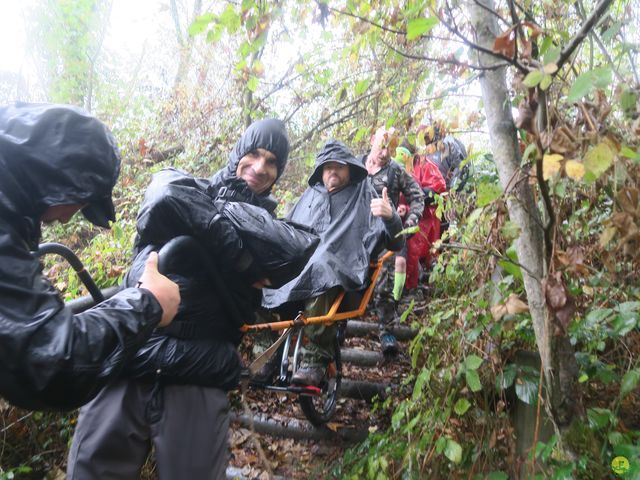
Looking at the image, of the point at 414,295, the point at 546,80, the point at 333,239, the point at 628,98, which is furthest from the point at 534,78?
the point at 414,295

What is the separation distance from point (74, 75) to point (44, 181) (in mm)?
10928

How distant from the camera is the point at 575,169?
4.00 feet

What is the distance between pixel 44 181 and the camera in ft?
4.33

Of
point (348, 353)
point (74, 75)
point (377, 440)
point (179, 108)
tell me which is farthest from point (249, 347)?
point (74, 75)

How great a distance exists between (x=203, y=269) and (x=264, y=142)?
907 millimetres

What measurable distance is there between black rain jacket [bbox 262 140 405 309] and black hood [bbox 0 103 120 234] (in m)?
2.64

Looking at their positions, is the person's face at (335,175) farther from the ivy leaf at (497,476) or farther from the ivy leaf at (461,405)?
the ivy leaf at (497,476)

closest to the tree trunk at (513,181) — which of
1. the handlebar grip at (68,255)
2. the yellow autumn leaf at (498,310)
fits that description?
the yellow autumn leaf at (498,310)

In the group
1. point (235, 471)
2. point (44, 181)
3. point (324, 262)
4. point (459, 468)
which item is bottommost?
point (235, 471)

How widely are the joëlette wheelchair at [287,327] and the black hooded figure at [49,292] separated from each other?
0.32 metres

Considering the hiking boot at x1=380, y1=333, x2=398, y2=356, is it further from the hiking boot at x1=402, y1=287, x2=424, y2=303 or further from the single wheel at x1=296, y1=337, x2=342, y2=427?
the hiking boot at x1=402, y1=287, x2=424, y2=303

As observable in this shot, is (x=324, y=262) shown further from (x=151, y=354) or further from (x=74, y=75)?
(x=74, y=75)

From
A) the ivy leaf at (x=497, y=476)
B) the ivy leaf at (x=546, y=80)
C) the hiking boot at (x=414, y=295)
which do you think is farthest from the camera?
the hiking boot at (x=414, y=295)

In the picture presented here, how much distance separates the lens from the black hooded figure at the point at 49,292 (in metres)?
1.17
